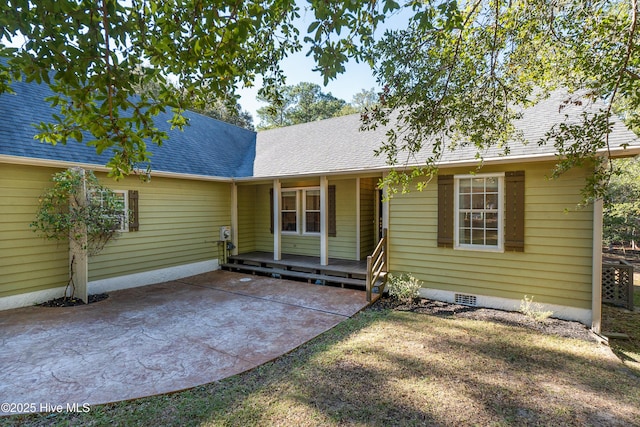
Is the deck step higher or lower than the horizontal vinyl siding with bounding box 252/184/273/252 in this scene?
lower

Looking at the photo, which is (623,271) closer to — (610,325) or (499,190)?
(610,325)

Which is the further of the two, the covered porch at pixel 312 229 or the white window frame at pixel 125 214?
the covered porch at pixel 312 229

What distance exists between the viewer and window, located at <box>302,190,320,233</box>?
29.1 feet

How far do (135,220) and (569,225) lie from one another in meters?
8.52

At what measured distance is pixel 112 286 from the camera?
6.60m

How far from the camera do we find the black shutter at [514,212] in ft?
17.4

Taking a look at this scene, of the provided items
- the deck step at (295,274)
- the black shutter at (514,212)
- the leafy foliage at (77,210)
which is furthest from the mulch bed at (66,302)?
the black shutter at (514,212)

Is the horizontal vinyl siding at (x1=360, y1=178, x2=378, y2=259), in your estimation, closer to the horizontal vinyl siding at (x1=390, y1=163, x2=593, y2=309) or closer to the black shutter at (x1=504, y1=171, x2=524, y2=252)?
the horizontal vinyl siding at (x1=390, y1=163, x2=593, y2=309)

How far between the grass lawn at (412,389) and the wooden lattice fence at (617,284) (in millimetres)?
3033

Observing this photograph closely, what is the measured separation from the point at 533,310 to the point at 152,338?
6085 millimetres

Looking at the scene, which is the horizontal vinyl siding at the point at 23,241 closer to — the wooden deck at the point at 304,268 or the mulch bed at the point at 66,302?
the mulch bed at the point at 66,302

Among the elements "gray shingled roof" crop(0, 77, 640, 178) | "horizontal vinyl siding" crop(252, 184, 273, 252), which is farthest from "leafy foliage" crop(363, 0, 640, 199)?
"horizontal vinyl siding" crop(252, 184, 273, 252)

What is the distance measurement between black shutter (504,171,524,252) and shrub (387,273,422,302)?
5.85ft

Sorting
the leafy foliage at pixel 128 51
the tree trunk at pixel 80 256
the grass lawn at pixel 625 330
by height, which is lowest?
the grass lawn at pixel 625 330
